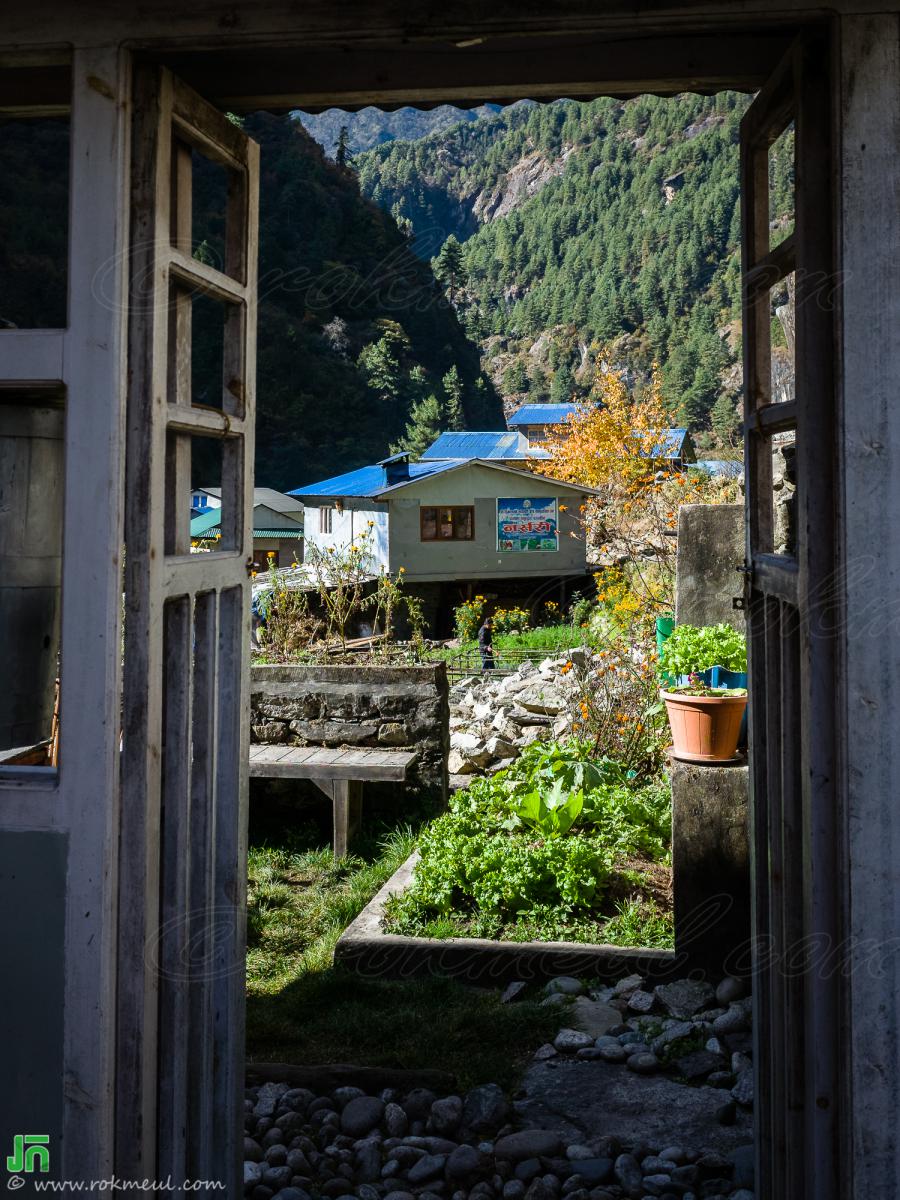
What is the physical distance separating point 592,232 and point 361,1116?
313ft

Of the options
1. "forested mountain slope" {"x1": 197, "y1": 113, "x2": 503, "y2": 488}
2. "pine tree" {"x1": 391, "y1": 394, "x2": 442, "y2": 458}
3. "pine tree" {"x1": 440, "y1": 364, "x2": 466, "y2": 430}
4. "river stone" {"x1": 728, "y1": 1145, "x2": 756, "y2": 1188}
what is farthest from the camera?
"pine tree" {"x1": 440, "y1": 364, "x2": 466, "y2": 430}

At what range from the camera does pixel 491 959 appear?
15.0ft

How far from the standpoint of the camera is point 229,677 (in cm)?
256

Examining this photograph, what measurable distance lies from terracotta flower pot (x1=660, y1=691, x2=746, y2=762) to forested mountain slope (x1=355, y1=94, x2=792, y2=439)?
176 ft

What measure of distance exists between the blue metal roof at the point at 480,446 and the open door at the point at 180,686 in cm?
3330

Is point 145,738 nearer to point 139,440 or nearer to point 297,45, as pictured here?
point 139,440

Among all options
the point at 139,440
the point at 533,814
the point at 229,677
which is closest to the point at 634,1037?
the point at 533,814

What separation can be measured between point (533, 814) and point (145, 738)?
357 centimetres

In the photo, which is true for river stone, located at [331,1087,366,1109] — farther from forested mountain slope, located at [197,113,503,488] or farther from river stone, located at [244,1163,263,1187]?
forested mountain slope, located at [197,113,503,488]

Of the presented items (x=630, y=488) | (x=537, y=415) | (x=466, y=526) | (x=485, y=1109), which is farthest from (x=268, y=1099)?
(x=537, y=415)

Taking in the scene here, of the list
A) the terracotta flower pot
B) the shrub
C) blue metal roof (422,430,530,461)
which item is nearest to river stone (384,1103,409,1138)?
the terracotta flower pot

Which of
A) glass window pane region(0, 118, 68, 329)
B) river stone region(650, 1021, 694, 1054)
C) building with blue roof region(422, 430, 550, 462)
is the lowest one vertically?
river stone region(650, 1021, 694, 1054)

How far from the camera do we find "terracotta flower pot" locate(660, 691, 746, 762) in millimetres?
4648

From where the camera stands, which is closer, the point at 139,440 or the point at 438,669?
the point at 139,440
